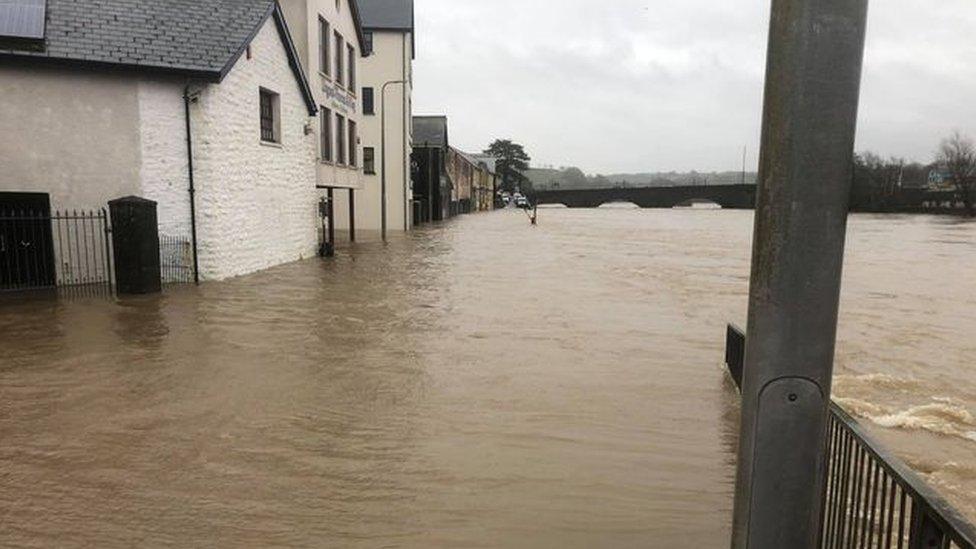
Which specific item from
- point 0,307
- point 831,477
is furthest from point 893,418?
point 0,307

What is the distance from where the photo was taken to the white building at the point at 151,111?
14.2m

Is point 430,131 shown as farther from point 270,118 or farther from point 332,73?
point 270,118

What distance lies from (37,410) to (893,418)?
28.3ft

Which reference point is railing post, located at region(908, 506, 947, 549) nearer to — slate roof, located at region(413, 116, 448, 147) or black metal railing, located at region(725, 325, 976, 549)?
black metal railing, located at region(725, 325, 976, 549)

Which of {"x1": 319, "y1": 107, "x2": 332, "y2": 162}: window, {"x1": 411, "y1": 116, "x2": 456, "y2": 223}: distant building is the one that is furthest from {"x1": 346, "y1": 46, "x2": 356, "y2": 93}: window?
{"x1": 411, "y1": 116, "x2": 456, "y2": 223}: distant building

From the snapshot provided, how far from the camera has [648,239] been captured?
38.6 meters

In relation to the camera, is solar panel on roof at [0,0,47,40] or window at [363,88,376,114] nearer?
solar panel on roof at [0,0,47,40]

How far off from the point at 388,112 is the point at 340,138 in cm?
1510

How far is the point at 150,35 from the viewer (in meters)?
15.6

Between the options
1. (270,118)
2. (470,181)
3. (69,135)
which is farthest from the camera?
(470,181)

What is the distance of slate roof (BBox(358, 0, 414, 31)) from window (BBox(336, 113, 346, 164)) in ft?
51.3

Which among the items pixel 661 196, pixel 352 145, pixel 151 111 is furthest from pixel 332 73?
pixel 661 196

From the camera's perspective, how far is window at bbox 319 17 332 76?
2534 cm

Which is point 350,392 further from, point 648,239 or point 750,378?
point 648,239
